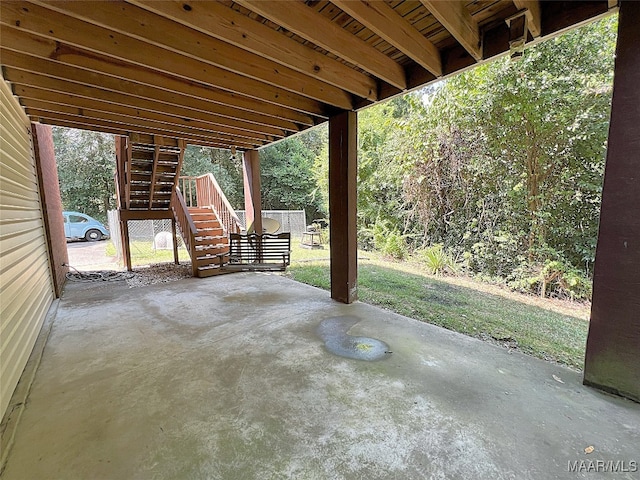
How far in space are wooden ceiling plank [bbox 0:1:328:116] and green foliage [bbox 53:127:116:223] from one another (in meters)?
13.2

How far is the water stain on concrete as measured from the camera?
103 inches

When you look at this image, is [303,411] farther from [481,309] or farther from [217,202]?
[217,202]

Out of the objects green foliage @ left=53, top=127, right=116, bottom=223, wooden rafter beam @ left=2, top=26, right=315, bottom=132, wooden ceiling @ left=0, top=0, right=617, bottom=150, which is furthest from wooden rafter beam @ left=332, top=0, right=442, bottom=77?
green foliage @ left=53, top=127, right=116, bottom=223

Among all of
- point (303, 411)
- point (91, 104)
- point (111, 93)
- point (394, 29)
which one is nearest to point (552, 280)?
point (394, 29)

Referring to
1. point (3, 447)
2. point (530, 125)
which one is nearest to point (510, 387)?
point (3, 447)

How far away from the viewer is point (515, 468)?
1434mm

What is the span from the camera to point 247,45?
2.17m

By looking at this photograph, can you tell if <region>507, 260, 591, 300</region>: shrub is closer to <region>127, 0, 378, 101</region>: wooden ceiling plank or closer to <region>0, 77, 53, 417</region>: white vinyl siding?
<region>127, 0, 378, 101</region>: wooden ceiling plank

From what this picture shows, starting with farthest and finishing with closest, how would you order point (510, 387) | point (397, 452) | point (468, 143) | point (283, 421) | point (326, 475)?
point (468, 143) → point (510, 387) → point (283, 421) → point (397, 452) → point (326, 475)

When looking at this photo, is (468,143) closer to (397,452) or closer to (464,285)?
(464,285)

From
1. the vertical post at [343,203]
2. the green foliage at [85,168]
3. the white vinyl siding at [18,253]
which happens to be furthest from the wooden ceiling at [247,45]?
the green foliage at [85,168]

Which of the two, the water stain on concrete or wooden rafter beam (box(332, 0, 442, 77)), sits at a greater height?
wooden rafter beam (box(332, 0, 442, 77))

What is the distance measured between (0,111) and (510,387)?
486 cm

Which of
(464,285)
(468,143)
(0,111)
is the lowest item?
(464,285)
